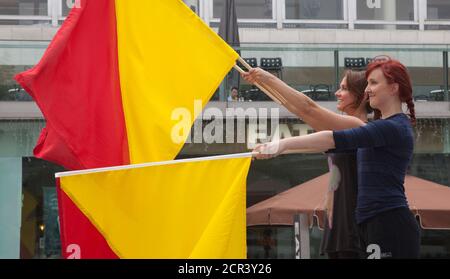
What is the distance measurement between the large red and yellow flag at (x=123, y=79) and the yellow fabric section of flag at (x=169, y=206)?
3.07ft

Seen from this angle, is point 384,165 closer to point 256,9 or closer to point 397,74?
point 397,74

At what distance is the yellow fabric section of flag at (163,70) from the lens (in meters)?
5.00

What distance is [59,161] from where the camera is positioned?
17.7 feet

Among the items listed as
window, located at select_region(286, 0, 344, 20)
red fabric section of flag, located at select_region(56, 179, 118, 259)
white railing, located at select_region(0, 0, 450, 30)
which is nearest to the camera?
red fabric section of flag, located at select_region(56, 179, 118, 259)

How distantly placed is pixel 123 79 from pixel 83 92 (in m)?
0.31

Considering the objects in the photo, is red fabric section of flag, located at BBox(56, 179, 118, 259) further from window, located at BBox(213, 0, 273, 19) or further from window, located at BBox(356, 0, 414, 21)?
window, located at BBox(356, 0, 414, 21)

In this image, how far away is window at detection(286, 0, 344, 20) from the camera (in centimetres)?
1800

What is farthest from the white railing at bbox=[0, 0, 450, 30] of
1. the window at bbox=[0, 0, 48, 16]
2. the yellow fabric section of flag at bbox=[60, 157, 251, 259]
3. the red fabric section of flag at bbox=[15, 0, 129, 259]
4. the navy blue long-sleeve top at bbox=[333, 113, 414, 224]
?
the navy blue long-sleeve top at bbox=[333, 113, 414, 224]

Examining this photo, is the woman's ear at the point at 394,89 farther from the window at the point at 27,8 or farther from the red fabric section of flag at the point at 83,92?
the window at the point at 27,8

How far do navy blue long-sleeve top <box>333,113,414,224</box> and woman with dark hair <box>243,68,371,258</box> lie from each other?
0.23 metres

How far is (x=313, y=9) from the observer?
18.1 m

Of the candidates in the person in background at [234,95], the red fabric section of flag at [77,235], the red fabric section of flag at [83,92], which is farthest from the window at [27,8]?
the red fabric section of flag at [77,235]
